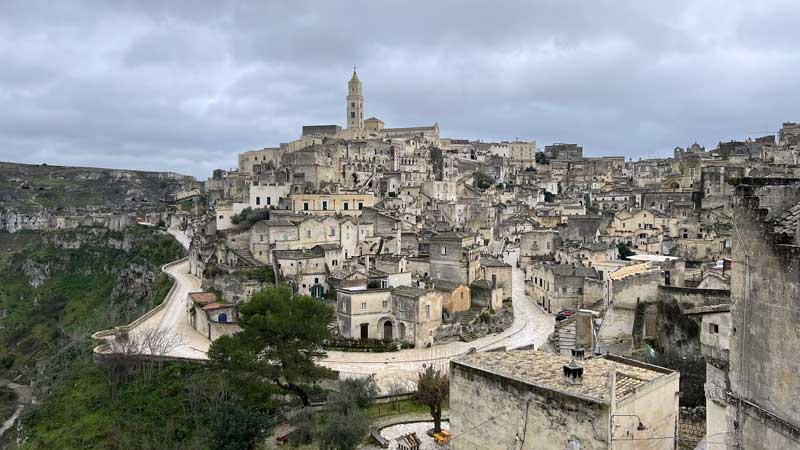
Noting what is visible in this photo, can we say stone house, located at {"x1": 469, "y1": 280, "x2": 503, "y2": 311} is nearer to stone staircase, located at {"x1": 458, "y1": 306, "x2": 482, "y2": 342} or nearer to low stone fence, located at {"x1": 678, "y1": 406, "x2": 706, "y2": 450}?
stone staircase, located at {"x1": 458, "y1": 306, "x2": 482, "y2": 342}

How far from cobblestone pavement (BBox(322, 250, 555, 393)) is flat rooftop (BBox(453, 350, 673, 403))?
10767mm

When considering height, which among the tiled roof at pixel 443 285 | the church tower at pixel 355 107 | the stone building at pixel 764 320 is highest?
the church tower at pixel 355 107

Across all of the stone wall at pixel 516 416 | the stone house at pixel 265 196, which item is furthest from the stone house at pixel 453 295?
the stone house at pixel 265 196

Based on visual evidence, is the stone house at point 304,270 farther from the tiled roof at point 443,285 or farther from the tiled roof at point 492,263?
the tiled roof at point 492,263

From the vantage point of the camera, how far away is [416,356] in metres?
28.7

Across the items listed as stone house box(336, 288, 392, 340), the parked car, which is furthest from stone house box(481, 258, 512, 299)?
stone house box(336, 288, 392, 340)

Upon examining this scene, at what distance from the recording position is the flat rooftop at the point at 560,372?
11.1 metres

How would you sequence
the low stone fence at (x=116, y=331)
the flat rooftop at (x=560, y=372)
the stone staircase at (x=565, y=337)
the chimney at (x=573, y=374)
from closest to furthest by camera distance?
the flat rooftop at (x=560, y=372)
the chimney at (x=573, y=374)
the stone staircase at (x=565, y=337)
the low stone fence at (x=116, y=331)

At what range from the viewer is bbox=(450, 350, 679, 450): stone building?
10586 millimetres

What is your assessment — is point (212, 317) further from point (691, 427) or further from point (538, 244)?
point (538, 244)

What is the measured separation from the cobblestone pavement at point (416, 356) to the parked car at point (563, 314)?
642 millimetres

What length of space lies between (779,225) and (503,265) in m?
30.7

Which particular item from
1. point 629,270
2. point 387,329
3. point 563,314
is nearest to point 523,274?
point 563,314

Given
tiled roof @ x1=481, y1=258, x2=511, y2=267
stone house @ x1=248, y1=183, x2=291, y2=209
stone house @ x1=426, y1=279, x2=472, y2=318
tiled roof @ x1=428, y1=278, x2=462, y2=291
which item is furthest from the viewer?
stone house @ x1=248, y1=183, x2=291, y2=209
